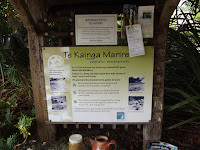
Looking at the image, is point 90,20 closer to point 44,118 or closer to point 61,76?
point 61,76

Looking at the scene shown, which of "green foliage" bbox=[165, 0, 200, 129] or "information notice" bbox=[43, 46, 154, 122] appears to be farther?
"green foliage" bbox=[165, 0, 200, 129]

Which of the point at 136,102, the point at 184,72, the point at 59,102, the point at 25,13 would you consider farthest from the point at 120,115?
the point at 25,13

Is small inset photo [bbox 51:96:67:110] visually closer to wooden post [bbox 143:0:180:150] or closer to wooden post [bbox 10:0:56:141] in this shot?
wooden post [bbox 10:0:56:141]

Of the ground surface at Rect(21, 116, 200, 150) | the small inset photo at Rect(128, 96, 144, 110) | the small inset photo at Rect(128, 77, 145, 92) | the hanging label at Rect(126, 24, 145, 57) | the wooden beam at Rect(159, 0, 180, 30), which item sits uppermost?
the wooden beam at Rect(159, 0, 180, 30)

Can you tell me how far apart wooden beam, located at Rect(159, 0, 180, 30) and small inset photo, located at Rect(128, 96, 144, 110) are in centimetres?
86

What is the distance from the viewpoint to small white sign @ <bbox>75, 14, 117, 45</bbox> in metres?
1.79

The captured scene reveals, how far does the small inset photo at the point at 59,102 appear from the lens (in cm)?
200

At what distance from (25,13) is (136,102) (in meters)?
1.58

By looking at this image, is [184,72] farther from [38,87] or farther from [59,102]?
[38,87]

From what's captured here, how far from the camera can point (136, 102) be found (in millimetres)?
1958

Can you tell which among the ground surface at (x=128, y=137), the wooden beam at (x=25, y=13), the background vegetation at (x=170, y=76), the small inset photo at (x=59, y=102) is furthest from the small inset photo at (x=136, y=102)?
the wooden beam at (x=25, y=13)

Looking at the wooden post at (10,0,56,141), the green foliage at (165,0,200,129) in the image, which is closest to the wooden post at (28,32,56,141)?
the wooden post at (10,0,56,141)

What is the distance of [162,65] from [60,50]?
1.21 m

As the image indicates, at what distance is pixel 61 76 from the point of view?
76.1 inches
